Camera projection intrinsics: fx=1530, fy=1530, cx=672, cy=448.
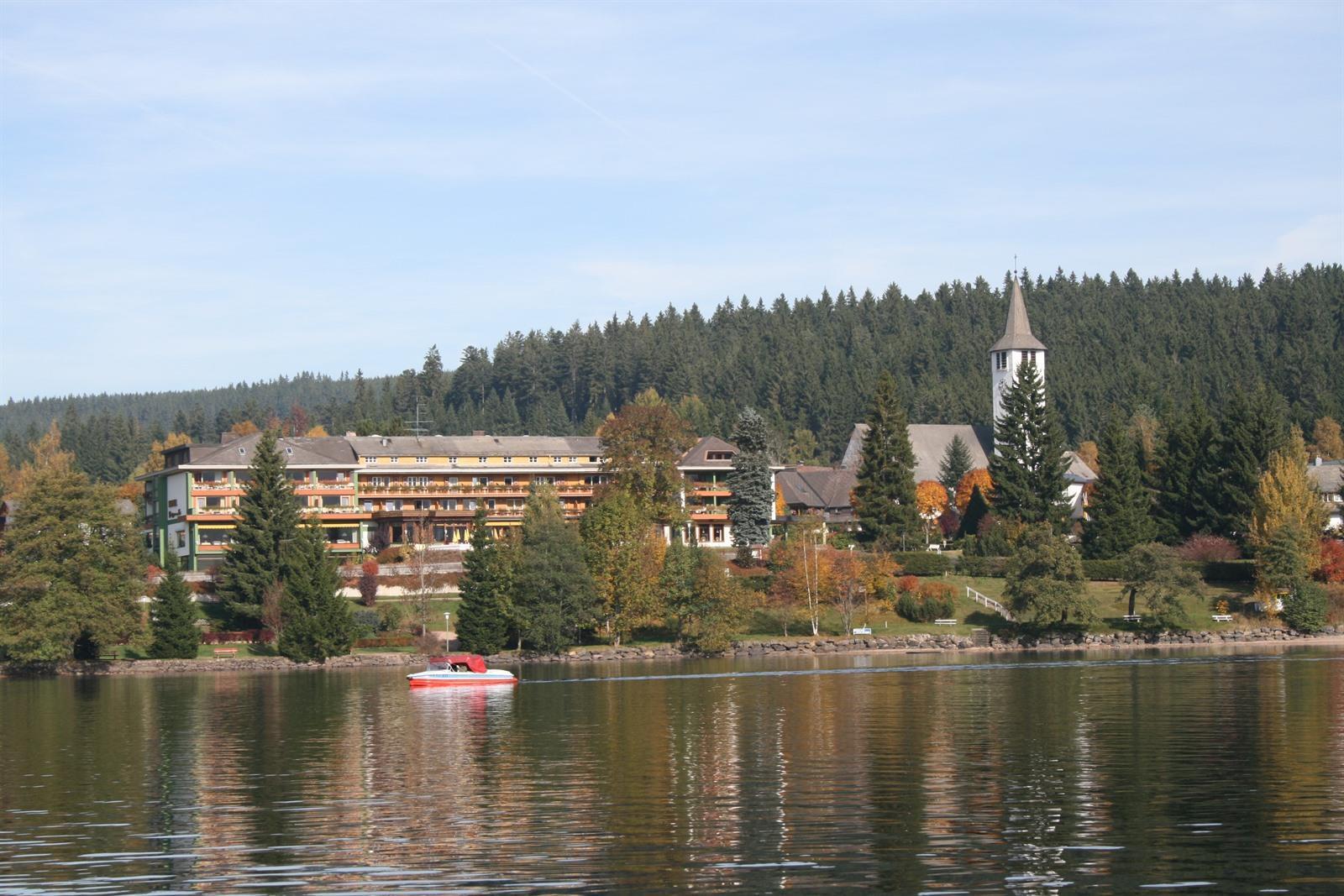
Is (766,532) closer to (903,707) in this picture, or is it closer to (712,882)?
(903,707)

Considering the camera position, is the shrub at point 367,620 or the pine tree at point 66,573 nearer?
the pine tree at point 66,573

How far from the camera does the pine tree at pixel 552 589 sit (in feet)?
279

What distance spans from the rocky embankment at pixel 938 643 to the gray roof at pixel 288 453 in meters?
42.0

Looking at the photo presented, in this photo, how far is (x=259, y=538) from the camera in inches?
3625

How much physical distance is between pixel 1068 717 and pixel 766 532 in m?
70.5

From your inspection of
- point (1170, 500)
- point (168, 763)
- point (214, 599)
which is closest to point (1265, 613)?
point (1170, 500)

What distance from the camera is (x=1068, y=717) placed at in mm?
48250

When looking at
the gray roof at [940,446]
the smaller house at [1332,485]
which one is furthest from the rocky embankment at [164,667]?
the gray roof at [940,446]

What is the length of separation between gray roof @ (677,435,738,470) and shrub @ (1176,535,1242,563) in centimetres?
4004

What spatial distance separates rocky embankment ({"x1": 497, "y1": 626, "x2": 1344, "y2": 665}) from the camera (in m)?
86.6

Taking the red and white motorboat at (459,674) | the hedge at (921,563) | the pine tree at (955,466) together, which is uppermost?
the pine tree at (955,466)

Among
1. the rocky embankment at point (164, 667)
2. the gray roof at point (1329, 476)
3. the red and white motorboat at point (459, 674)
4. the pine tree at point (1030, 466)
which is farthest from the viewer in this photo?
the gray roof at point (1329, 476)

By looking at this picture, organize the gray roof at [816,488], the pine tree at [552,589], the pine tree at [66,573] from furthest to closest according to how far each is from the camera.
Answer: the gray roof at [816,488]
the pine tree at [552,589]
the pine tree at [66,573]

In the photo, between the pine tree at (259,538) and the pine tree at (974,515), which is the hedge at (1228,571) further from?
the pine tree at (259,538)
